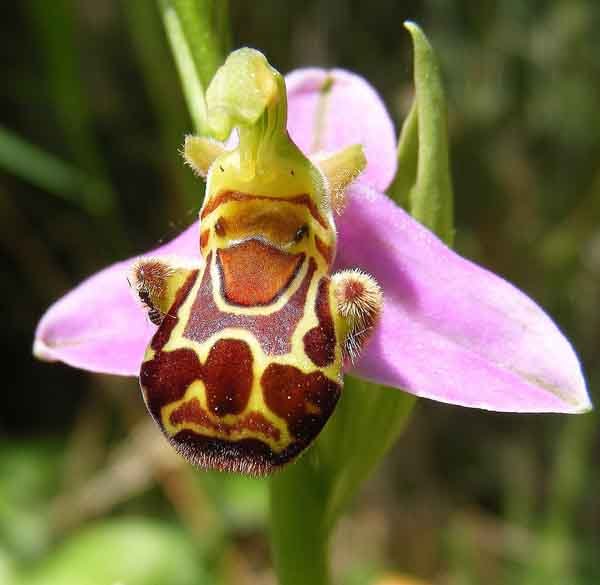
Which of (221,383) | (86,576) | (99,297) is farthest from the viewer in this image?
(86,576)

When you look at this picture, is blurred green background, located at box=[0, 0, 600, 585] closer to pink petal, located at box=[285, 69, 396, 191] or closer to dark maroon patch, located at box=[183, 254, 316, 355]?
pink petal, located at box=[285, 69, 396, 191]

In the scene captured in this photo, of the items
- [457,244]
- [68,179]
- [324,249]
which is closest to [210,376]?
[324,249]

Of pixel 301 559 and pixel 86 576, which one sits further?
pixel 86 576

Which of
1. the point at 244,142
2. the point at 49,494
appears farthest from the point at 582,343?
the point at 244,142

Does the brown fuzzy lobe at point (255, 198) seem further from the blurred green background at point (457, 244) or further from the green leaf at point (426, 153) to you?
the blurred green background at point (457, 244)

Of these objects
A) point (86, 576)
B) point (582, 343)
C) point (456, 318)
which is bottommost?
point (582, 343)

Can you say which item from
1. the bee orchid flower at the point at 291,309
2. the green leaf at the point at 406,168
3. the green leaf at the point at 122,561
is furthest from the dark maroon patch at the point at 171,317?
the green leaf at the point at 122,561

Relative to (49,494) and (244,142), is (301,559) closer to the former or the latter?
(244,142)

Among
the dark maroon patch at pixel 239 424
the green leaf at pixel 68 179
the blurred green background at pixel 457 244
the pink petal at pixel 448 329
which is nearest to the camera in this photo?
the dark maroon patch at pixel 239 424
